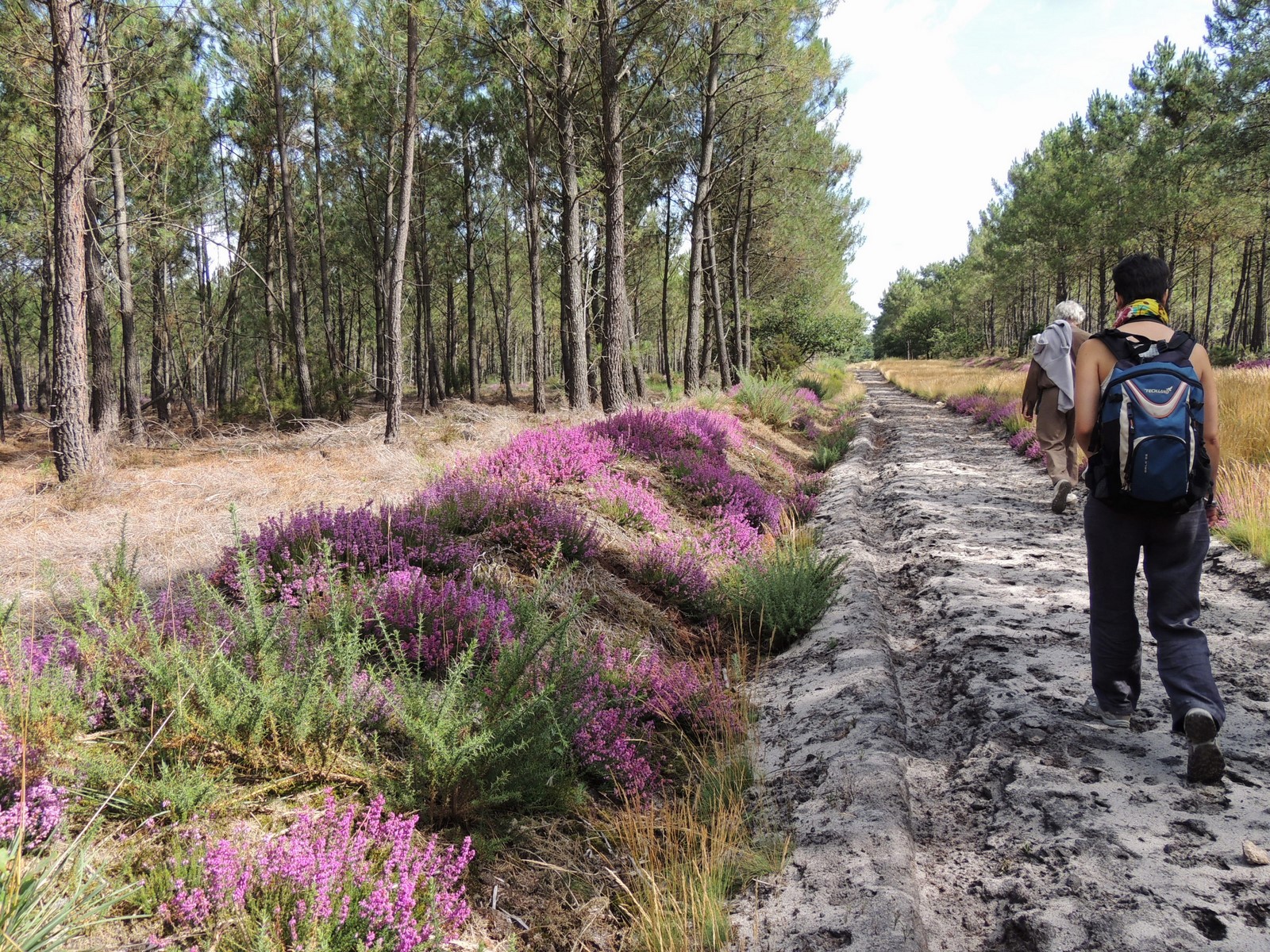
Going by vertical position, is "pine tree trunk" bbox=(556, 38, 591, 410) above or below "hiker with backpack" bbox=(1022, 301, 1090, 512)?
above

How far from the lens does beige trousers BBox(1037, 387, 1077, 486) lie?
24.0ft

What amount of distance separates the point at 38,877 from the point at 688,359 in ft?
50.6

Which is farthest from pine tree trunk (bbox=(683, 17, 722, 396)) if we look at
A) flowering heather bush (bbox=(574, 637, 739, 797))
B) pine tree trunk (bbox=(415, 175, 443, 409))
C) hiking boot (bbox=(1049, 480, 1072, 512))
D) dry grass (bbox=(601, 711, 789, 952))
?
dry grass (bbox=(601, 711, 789, 952))

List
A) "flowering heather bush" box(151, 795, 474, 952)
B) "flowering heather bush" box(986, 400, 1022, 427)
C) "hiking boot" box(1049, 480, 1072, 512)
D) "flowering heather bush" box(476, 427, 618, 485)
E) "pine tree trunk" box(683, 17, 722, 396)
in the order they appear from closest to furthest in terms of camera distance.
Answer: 1. "flowering heather bush" box(151, 795, 474, 952)
2. "flowering heather bush" box(476, 427, 618, 485)
3. "hiking boot" box(1049, 480, 1072, 512)
4. "flowering heather bush" box(986, 400, 1022, 427)
5. "pine tree trunk" box(683, 17, 722, 396)

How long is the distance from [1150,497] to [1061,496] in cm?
477

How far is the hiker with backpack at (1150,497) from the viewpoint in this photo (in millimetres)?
2619

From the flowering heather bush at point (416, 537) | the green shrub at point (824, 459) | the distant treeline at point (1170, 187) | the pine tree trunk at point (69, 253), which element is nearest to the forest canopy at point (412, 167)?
the pine tree trunk at point (69, 253)

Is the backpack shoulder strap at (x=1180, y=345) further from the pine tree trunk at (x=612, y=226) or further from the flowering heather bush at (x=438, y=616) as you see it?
the pine tree trunk at (x=612, y=226)

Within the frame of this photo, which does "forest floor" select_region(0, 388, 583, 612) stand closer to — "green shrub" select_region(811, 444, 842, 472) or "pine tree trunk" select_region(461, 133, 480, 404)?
"green shrub" select_region(811, 444, 842, 472)

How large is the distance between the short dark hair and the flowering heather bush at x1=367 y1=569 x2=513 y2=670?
128 inches

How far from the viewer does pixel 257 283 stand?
30391 millimetres

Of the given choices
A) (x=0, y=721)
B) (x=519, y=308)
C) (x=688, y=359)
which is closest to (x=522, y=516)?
(x=0, y=721)

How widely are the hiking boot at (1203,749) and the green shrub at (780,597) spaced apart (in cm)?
215

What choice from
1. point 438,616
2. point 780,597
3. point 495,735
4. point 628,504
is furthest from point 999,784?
point 628,504
